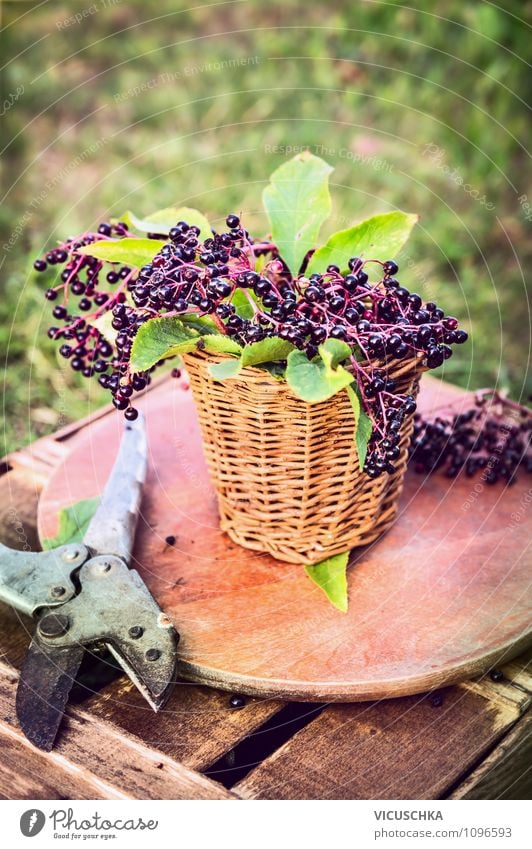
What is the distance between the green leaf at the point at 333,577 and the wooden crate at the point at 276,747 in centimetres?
12

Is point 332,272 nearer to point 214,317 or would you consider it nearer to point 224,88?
point 214,317

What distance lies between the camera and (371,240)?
99 cm

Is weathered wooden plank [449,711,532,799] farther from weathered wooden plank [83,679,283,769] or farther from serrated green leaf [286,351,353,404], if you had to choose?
serrated green leaf [286,351,353,404]

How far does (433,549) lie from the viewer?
3.57 feet

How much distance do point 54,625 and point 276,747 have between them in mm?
264

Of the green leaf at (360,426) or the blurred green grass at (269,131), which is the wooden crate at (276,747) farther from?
the blurred green grass at (269,131)

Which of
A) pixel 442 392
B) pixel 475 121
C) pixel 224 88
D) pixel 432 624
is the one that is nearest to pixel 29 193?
pixel 224 88

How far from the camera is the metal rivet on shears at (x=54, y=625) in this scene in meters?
0.90

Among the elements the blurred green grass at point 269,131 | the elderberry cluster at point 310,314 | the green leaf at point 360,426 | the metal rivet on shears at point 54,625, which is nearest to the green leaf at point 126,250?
the elderberry cluster at point 310,314

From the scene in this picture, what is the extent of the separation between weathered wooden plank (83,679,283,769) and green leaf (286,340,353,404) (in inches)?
13.9

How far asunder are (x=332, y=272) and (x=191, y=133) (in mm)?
1891

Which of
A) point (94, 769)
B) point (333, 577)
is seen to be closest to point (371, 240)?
point (333, 577)

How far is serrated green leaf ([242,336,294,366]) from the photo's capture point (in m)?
0.82

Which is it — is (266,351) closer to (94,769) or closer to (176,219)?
(176,219)
